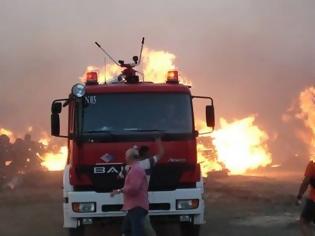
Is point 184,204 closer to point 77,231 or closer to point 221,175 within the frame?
point 77,231

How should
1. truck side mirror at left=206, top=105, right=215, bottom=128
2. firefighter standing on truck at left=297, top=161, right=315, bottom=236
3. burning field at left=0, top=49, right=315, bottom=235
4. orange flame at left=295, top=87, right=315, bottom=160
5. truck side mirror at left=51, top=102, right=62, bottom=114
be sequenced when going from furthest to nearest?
1. orange flame at left=295, top=87, right=315, bottom=160
2. burning field at left=0, top=49, right=315, bottom=235
3. truck side mirror at left=206, top=105, right=215, bottom=128
4. truck side mirror at left=51, top=102, right=62, bottom=114
5. firefighter standing on truck at left=297, top=161, right=315, bottom=236

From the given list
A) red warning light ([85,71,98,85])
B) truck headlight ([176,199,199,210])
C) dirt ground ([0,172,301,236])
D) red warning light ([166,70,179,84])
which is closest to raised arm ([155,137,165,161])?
truck headlight ([176,199,199,210])

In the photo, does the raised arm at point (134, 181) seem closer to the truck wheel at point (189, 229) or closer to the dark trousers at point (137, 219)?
the dark trousers at point (137, 219)

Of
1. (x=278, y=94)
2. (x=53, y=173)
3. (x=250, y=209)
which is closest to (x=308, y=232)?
(x=250, y=209)

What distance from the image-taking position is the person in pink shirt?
26.2 feet

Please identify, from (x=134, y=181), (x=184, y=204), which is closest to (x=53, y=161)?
(x=184, y=204)

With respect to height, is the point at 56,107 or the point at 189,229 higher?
the point at 56,107

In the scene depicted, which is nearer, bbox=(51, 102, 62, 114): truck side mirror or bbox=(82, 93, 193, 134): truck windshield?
bbox=(82, 93, 193, 134): truck windshield

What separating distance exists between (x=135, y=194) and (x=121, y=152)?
133 centimetres

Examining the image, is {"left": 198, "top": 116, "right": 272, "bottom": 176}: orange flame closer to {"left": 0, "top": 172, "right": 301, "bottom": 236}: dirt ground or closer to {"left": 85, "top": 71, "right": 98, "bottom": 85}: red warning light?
{"left": 0, "top": 172, "right": 301, "bottom": 236}: dirt ground

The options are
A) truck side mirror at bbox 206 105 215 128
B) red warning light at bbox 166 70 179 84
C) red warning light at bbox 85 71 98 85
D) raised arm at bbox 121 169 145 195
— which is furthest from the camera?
red warning light at bbox 85 71 98 85

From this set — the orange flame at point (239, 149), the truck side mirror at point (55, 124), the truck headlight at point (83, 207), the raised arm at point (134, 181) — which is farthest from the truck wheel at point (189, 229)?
the orange flame at point (239, 149)

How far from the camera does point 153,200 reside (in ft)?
30.5

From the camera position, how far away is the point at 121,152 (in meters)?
9.24
